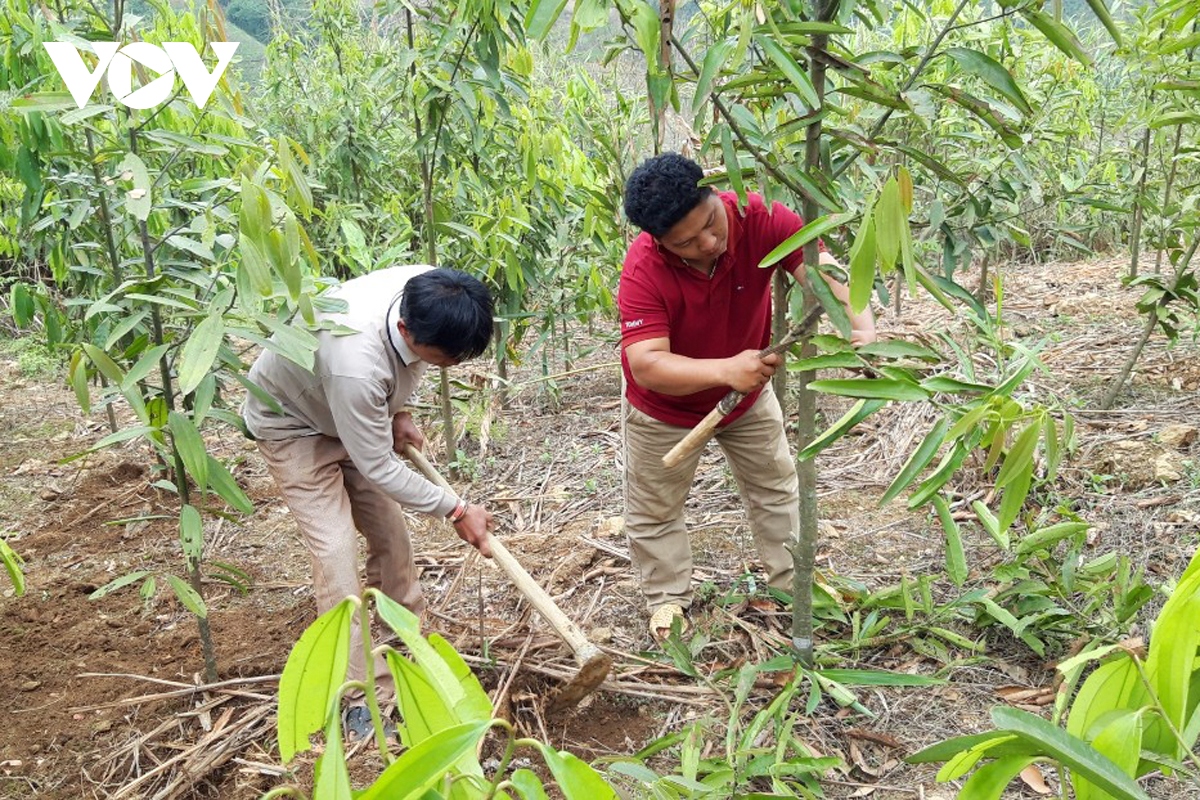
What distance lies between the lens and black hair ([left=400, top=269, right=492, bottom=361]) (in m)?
2.12

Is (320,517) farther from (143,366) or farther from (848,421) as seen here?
(848,421)

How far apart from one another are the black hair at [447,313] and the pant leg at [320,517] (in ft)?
1.68

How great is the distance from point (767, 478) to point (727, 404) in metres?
0.79

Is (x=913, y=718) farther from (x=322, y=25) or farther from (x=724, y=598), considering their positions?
(x=322, y=25)

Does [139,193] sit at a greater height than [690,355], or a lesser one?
greater

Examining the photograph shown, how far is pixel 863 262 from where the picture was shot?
50.8 inches

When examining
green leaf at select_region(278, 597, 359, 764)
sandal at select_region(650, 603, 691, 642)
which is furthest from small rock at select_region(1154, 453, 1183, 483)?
green leaf at select_region(278, 597, 359, 764)

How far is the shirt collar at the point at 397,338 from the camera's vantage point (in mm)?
2279

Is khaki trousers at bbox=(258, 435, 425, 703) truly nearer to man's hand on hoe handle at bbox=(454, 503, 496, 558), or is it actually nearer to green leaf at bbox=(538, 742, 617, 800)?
man's hand on hoe handle at bbox=(454, 503, 496, 558)

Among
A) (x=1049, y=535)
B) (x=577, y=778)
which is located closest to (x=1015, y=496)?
(x=577, y=778)

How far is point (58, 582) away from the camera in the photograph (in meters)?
3.23

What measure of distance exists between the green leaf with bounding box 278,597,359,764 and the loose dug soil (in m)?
1.48

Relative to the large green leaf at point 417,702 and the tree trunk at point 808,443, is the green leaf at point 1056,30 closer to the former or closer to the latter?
the tree trunk at point 808,443

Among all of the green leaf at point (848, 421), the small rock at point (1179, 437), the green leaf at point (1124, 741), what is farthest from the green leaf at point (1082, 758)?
the small rock at point (1179, 437)
